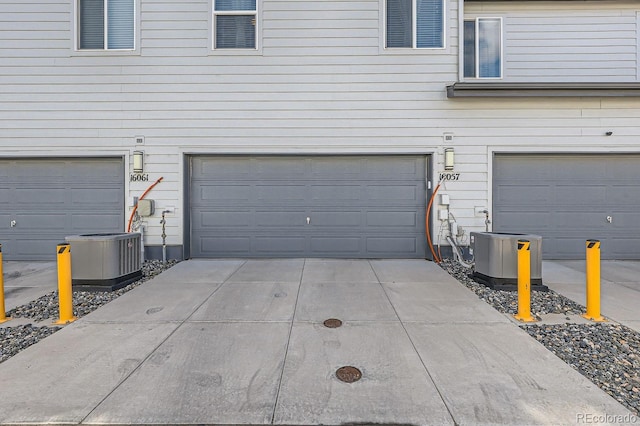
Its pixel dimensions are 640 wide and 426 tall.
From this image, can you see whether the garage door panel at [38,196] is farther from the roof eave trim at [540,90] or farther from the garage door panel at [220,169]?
the roof eave trim at [540,90]

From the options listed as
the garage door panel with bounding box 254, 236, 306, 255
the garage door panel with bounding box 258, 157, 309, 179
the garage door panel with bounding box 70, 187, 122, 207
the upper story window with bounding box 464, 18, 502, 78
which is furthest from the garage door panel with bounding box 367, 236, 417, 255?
the garage door panel with bounding box 70, 187, 122, 207

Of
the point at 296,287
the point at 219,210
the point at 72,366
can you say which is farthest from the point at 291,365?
the point at 219,210

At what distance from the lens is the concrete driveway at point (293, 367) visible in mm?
2363

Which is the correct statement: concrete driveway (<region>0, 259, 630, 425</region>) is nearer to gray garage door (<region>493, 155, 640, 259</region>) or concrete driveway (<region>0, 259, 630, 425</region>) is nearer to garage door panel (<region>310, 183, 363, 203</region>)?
garage door panel (<region>310, 183, 363, 203</region>)

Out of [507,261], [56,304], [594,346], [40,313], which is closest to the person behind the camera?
[594,346]

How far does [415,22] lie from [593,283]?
6.23 meters

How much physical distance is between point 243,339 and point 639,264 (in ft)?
28.3

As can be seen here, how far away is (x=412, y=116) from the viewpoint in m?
7.25

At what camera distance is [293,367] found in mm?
2957

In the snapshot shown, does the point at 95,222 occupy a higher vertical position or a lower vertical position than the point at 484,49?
lower

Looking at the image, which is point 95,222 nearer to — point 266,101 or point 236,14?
point 266,101

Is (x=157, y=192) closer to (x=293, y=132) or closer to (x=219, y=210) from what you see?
(x=219, y=210)

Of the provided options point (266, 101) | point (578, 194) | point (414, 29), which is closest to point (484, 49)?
point (414, 29)

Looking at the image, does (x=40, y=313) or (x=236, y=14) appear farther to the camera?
(x=236, y=14)
